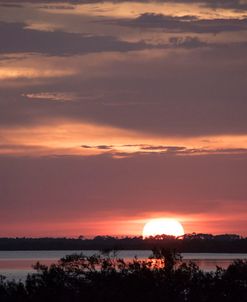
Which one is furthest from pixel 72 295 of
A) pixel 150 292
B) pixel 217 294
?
pixel 217 294

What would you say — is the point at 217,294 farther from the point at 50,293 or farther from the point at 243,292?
the point at 50,293

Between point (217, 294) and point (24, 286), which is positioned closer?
point (217, 294)

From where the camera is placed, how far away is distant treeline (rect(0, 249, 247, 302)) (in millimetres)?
36000

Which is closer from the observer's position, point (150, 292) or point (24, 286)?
point (150, 292)

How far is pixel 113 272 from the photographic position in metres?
37.3

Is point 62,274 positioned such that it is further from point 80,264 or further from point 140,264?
point 140,264

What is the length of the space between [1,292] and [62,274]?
3.14 metres

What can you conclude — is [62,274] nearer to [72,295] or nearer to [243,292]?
[72,295]

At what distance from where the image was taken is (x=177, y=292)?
3616cm

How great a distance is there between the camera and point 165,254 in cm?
3728

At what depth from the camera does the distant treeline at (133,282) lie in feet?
118

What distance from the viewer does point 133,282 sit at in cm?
3675

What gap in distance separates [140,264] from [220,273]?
310 centimetres

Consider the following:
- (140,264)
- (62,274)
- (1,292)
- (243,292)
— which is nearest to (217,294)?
(243,292)
